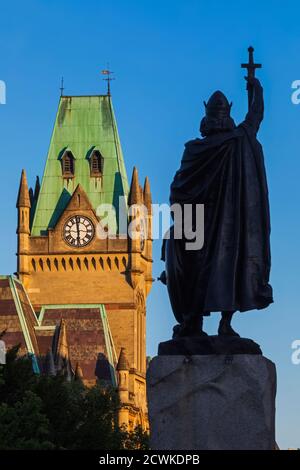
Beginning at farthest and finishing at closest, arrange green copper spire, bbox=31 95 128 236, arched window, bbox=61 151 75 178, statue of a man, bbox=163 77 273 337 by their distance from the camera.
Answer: arched window, bbox=61 151 75 178 → green copper spire, bbox=31 95 128 236 → statue of a man, bbox=163 77 273 337

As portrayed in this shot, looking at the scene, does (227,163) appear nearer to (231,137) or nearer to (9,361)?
(231,137)

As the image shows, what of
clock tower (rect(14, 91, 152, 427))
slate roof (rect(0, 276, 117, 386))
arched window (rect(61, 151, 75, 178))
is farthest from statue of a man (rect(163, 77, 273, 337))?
arched window (rect(61, 151, 75, 178))

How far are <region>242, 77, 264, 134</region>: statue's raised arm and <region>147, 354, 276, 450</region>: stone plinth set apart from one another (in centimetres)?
249

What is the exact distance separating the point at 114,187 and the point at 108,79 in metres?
9.53

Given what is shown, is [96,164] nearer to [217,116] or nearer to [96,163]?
[96,163]

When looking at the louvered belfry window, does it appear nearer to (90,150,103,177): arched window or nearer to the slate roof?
(90,150,103,177): arched window

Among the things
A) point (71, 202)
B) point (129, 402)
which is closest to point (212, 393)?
point (129, 402)

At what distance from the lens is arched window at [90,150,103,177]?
135125 mm

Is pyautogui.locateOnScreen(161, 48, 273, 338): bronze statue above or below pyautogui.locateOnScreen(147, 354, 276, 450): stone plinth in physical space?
above

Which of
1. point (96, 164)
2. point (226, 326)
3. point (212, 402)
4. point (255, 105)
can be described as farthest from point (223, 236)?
point (96, 164)

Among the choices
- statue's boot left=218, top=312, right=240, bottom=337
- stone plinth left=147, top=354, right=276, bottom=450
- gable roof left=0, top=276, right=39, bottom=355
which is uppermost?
gable roof left=0, top=276, right=39, bottom=355

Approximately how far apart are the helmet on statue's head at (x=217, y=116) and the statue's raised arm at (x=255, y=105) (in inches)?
8.1

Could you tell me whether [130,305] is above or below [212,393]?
above

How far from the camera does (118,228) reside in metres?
134
